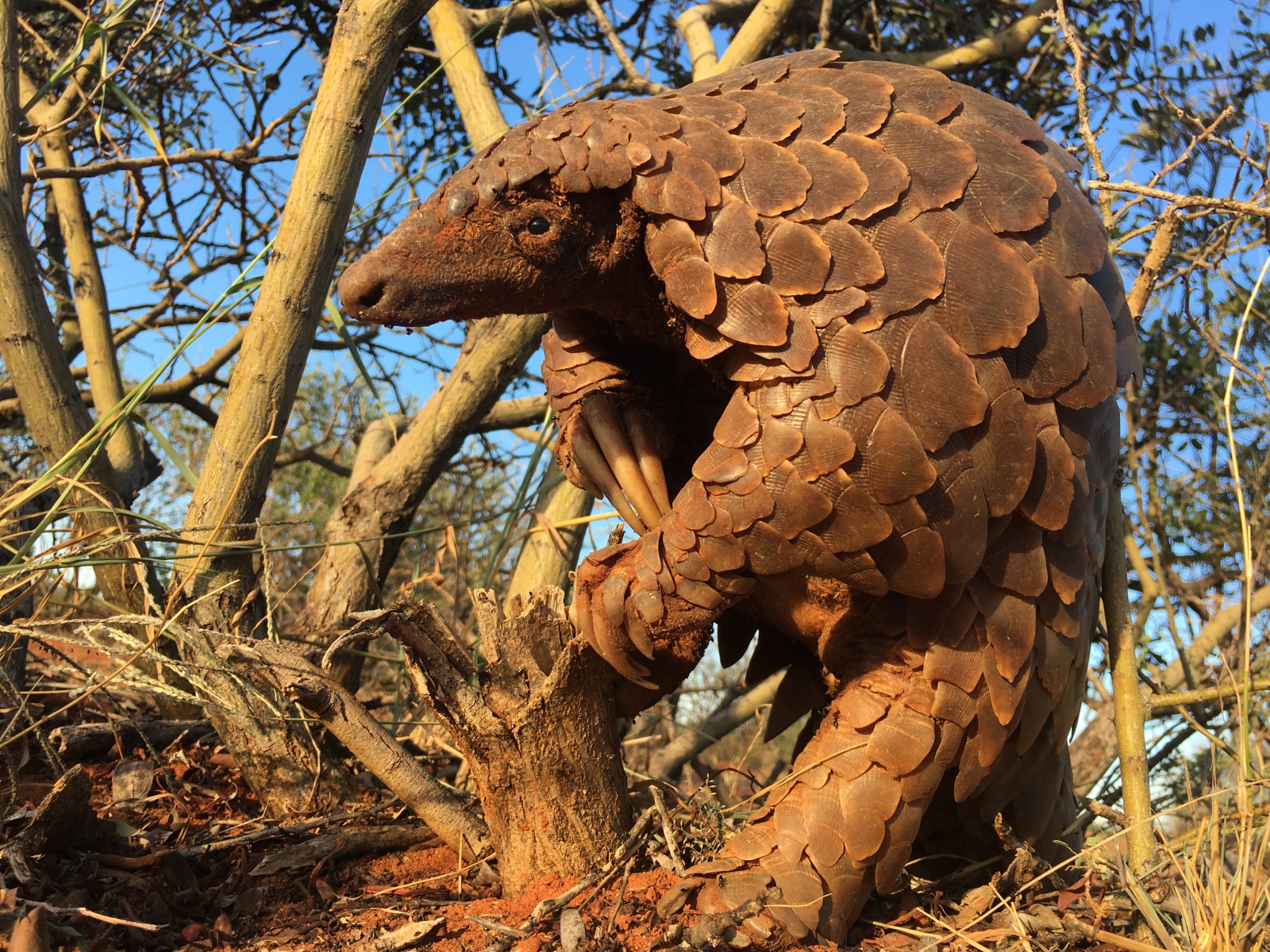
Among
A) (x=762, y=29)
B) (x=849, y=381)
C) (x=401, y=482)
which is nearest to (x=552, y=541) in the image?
(x=401, y=482)

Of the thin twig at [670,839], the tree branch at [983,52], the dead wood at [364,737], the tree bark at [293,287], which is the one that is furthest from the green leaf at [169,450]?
the tree branch at [983,52]

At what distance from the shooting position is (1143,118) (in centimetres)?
379

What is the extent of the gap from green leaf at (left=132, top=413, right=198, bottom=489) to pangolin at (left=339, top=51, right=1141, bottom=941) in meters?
0.68

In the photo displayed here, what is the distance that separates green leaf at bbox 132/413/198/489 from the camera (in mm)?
2113

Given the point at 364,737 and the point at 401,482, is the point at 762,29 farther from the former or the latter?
the point at 364,737

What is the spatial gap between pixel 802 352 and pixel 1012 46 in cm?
293

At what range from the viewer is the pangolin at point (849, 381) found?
1.54 m

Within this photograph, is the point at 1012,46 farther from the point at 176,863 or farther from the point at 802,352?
the point at 176,863

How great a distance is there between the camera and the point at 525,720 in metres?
1.80

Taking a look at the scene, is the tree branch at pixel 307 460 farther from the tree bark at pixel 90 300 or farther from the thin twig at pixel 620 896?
the thin twig at pixel 620 896

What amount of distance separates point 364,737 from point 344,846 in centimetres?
25

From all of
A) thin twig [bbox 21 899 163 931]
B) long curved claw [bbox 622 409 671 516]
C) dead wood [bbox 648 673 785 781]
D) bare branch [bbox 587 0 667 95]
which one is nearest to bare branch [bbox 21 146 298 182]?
bare branch [bbox 587 0 667 95]

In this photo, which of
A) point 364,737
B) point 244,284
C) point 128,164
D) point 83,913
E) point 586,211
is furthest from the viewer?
point 128,164

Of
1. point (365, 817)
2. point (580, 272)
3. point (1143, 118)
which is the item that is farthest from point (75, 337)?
point (1143, 118)
